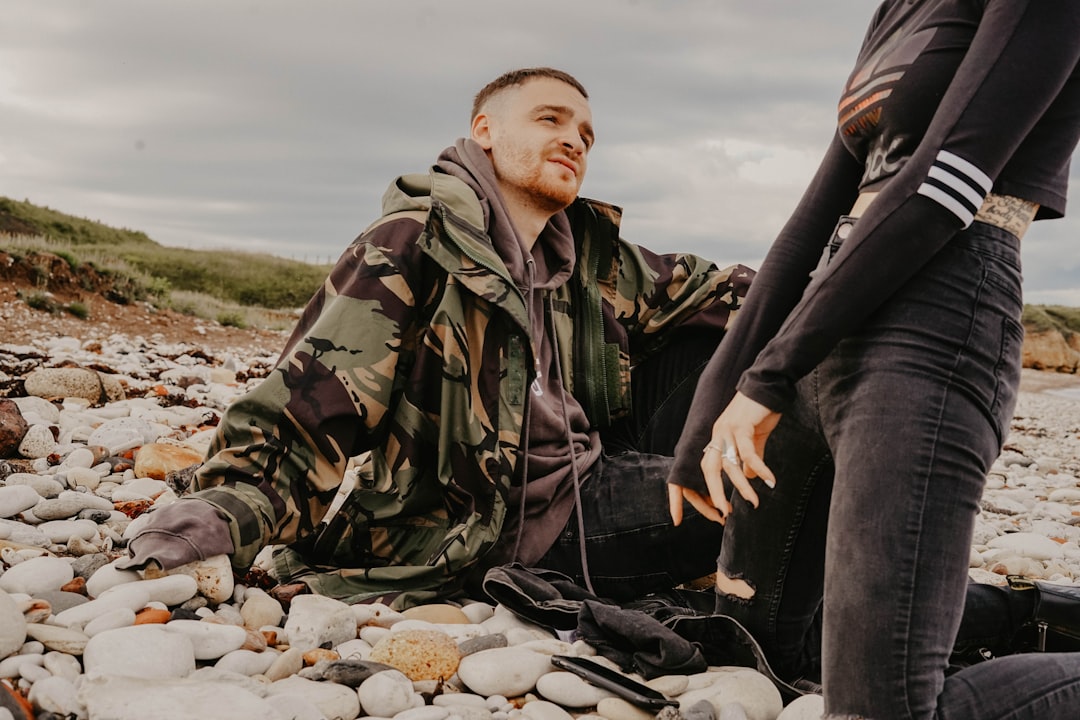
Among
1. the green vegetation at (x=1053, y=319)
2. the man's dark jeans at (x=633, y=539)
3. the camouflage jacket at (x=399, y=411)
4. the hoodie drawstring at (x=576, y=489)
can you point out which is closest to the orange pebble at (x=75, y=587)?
the camouflage jacket at (x=399, y=411)

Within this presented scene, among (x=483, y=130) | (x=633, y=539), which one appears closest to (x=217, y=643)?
(x=633, y=539)

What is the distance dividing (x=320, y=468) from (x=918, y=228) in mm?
2244

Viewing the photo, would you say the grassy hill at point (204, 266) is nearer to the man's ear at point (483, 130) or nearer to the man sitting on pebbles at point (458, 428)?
the man's ear at point (483, 130)

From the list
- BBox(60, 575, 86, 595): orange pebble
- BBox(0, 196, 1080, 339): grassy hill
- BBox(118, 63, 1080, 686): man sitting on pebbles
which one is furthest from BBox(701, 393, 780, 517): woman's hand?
BBox(0, 196, 1080, 339): grassy hill

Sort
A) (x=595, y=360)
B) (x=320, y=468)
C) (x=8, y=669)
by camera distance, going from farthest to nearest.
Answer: (x=595, y=360)
(x=320, y=468)
(x=8, y=669)

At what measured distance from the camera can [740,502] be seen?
2.58 meters

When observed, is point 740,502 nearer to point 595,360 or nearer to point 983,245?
point 983,245

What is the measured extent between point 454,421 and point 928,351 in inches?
77.1

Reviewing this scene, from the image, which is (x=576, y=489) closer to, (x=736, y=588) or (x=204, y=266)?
(x=736, y=588)

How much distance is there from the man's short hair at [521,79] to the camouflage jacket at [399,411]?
76 centimetres

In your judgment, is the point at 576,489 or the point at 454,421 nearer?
the point at 454,421

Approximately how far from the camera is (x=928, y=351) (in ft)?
6.19

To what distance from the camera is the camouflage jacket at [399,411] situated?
3268 millimetres

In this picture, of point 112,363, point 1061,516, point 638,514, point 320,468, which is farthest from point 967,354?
point 112,363
